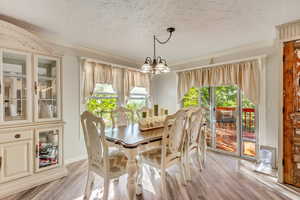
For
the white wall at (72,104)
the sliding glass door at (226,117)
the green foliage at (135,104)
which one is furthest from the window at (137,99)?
the sliding glass door at (226,117)

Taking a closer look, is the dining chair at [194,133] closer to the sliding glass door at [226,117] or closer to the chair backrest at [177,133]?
the chair backrest at [177,133]

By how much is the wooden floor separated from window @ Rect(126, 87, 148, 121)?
6.53 feet

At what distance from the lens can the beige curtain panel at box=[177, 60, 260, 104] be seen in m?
3.02

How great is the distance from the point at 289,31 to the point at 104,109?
3.63m

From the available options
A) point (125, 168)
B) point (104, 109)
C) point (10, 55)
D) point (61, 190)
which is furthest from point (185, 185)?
point (10, 55)

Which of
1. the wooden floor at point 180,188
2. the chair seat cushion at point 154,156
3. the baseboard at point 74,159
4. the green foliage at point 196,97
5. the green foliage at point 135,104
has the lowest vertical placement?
the wooden floor at point 180,188

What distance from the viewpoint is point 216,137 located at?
375cm

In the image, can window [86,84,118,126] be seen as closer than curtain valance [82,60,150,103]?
No

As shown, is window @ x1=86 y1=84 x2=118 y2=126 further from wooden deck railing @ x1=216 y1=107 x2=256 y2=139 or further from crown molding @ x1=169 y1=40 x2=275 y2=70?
wooden deck railing @ x1=216 y1=107 x2=256 y2=139

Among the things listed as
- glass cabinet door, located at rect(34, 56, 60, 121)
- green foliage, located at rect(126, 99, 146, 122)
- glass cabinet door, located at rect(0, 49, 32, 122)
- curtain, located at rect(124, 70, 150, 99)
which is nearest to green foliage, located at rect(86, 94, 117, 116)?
curtain, located at rect(124, 70, 150, 99)

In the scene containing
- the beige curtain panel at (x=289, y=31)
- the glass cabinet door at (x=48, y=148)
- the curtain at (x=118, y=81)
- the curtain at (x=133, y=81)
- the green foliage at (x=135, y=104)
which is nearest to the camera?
the beige curtain panel at (x=289, y=31)

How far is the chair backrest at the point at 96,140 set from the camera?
1682mm

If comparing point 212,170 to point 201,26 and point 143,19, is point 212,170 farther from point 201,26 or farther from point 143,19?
point 143,19

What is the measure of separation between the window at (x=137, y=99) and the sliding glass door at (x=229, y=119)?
4.98 ft
